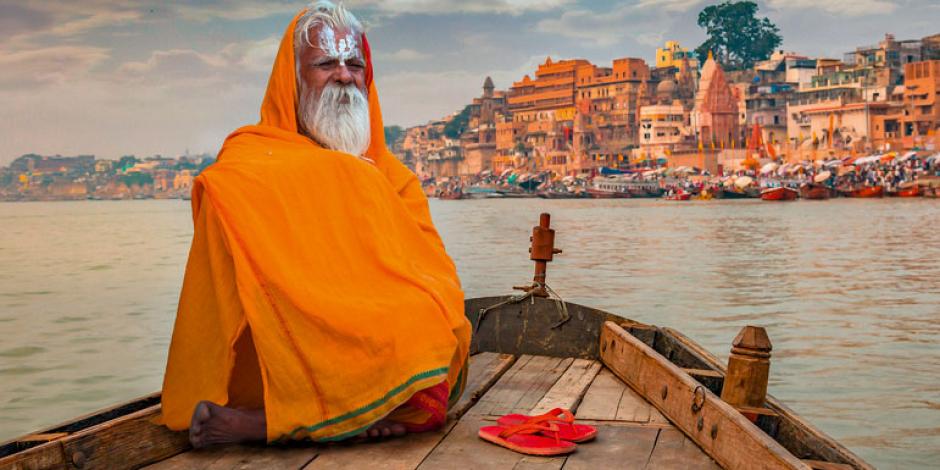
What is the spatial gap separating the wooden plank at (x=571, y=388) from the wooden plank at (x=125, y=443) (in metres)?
1.15

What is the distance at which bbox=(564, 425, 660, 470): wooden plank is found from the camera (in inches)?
114

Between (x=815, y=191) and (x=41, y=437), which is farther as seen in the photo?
(x=815, y=191)

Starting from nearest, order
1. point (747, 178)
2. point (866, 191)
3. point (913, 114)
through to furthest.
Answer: point (866, 191) → point (913, 114) → point (747, 178)

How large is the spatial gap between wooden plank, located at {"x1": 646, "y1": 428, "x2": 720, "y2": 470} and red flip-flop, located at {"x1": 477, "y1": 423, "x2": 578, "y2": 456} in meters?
0.22

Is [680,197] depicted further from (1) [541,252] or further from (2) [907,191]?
(1) [541,252]

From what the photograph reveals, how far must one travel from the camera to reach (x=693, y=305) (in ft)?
49.6

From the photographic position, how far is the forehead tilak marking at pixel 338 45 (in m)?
3.27

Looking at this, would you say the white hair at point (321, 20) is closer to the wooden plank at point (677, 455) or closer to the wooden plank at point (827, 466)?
the wooden plank at point (677, 455)

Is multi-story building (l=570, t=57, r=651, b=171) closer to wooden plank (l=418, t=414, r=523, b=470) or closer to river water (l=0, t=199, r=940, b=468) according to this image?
river water (l=0, t=199, r=940, b=468)

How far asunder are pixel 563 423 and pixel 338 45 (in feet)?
4.10

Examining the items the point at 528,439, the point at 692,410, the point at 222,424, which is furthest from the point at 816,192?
the point at 222,424

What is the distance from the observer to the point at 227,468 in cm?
282

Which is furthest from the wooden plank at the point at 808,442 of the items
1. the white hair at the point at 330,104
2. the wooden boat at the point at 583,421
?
the white hair at the point at 330,104

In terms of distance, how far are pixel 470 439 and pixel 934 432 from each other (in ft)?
16.0
